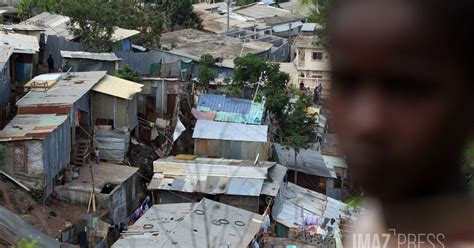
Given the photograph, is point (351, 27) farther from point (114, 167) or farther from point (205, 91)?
point (205, 91)

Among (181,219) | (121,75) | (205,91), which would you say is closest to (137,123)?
(121,75)

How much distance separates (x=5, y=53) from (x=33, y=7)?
30.2ft

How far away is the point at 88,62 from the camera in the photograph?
1401cm

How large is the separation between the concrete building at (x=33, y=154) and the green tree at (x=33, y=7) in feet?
34.4

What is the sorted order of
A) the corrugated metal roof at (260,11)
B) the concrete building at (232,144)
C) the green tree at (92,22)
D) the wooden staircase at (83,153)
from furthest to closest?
the corrugated metal roof at (260,11)
the green tree at (92,22)
the concrete building at (232,144)
the wooden staircase at (83,153)

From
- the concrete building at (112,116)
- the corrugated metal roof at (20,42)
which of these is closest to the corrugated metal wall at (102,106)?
the concrete building at (112,116)

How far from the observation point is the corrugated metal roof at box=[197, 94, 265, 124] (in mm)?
13742

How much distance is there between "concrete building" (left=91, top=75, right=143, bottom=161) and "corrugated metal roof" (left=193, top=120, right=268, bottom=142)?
124 centimetres

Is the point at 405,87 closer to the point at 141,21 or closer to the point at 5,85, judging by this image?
the point at 5,85

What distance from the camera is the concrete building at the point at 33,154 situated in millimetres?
9523

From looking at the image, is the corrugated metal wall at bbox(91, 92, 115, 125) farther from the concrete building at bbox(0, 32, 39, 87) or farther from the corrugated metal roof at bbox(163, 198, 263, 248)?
the corrugated metal roof at bbox(163, 198, 263, 248)

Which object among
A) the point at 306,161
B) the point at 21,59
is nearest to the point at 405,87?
the point at 21,59

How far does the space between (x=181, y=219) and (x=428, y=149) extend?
8.60m

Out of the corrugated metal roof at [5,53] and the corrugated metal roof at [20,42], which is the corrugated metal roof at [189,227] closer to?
the corrugated metal roof at [5,53]
